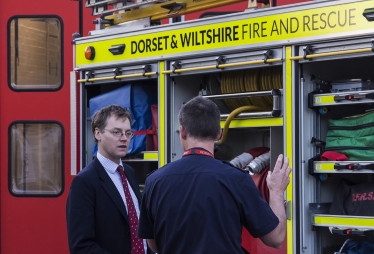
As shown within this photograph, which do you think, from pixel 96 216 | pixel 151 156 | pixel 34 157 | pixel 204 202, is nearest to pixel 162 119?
pixel 151 156

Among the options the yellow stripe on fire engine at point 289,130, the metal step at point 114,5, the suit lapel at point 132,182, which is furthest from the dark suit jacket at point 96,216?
the metal step at point 114,5

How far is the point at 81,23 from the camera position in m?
6.41

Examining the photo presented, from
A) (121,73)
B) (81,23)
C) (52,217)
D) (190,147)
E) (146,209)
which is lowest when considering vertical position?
(52,217)

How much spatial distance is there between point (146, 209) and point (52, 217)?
3.58 m

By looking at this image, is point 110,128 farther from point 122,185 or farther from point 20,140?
point 20,140

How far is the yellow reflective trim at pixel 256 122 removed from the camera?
13.9 feet

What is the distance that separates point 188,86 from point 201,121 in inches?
85.6

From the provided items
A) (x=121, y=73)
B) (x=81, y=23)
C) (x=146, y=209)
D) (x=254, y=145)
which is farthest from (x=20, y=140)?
(x=146, y=209)

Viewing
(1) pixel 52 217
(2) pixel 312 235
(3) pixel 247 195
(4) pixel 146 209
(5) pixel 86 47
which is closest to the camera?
(3) pixel 247 195

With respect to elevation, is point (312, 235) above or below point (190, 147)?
below

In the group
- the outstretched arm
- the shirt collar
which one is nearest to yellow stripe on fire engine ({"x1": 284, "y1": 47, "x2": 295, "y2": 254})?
the shirt collar

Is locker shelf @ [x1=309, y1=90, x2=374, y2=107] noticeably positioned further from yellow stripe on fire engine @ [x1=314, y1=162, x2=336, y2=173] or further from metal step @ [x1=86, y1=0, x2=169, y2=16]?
metal step @ [x1=86, y1=0, x2=169, y2=16]

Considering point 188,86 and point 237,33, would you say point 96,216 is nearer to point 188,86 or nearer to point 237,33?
point 237,33

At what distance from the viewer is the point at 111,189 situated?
3.50 meters
